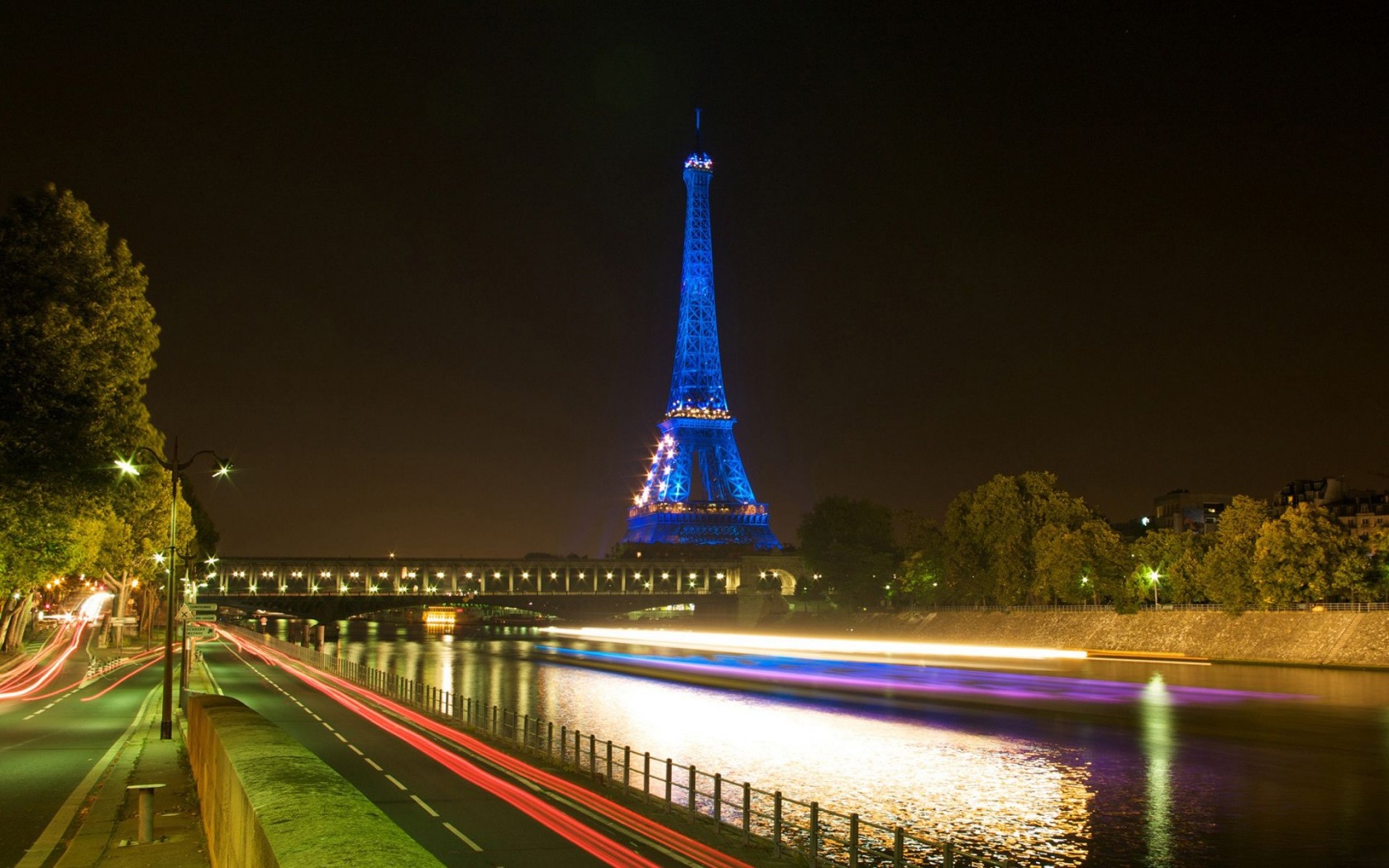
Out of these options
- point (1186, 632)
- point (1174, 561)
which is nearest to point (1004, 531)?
point (1174, 561)

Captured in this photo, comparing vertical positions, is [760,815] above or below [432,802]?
below

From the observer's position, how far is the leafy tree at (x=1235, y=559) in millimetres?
88688

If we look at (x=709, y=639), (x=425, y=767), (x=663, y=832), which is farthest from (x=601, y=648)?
(x=663, y=832)

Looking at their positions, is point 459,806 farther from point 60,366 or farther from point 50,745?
point 60,366

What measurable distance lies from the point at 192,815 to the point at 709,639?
10587 centimetres

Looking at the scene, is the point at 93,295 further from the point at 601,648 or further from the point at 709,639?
the point at 601,648

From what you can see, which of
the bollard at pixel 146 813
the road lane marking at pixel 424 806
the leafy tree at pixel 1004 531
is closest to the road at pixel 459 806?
the road lane marking at pixel 424 806

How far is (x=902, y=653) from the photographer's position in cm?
11738

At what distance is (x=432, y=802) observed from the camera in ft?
89.6

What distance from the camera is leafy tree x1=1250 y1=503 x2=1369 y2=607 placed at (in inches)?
3307

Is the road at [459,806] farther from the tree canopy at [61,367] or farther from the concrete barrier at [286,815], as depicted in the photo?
the tree canopy at [61,367]

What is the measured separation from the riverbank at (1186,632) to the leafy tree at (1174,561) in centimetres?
233

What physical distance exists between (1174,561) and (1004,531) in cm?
1903

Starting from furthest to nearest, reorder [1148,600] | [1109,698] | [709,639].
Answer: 1. [709,639]
2. [1148,600]
3. [1109,698]
